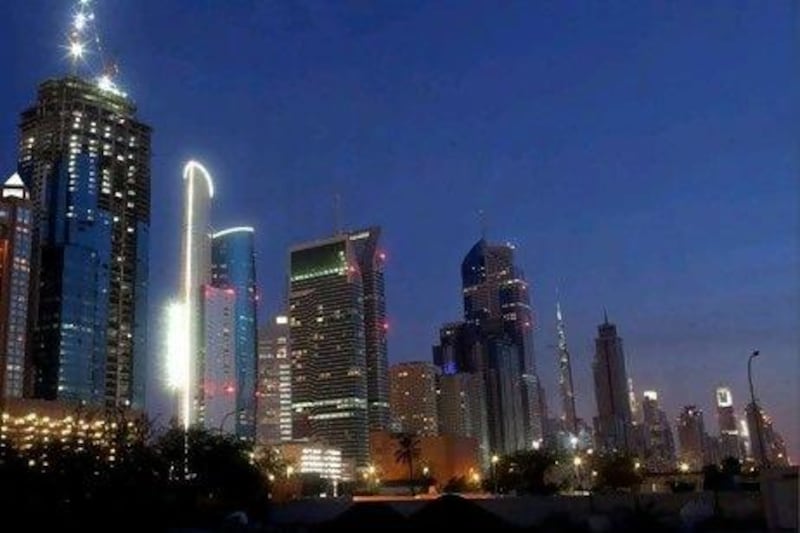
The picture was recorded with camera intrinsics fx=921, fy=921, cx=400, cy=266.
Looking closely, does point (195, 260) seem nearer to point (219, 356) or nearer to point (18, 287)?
point (219, 356)

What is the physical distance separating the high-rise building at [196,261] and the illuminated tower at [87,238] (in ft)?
27.9

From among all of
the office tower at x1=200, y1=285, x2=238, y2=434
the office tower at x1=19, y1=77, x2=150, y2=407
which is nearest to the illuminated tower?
the office tower at x1=19, y1=77, x2=150, y2=407

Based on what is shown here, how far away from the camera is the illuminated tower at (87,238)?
468 feet

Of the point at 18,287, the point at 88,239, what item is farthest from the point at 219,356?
the point at 18,287

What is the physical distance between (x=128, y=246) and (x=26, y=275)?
38349 millimetres

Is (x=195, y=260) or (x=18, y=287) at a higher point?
(x=195, y=260)

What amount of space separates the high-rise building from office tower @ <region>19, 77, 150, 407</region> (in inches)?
333

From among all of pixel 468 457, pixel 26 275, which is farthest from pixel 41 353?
pixel 468 457

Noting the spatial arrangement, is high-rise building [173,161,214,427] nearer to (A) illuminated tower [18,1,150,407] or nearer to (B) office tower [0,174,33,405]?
(A) illuminated tower [18,1,150,407]

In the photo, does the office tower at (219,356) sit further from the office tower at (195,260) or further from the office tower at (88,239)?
the office tower at (88,239)

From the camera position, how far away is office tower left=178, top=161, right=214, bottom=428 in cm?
16938

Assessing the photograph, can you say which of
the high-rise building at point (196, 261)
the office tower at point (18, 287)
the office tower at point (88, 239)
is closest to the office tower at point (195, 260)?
the high-rise building at point (196, 261)

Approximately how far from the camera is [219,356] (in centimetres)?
19112

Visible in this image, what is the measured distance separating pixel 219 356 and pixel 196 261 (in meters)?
24.7
